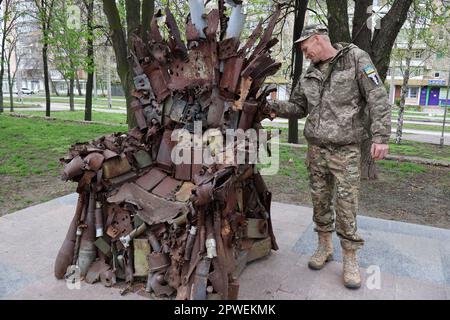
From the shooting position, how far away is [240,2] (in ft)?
10.9

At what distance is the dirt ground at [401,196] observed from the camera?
17.5 feet

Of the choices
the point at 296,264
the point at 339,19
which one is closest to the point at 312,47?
the point at 296,264

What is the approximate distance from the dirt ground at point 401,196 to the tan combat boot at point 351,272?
220 centimetres

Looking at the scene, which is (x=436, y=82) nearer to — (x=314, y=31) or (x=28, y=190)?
(x=28, y=190)

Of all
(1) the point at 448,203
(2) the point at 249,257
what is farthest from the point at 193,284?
(1) the point at 448,203

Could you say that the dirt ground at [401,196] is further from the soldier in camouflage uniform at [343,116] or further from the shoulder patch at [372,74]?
the shoulder patch at [372,74]

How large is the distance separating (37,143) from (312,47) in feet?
28.5

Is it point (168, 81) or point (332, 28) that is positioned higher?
point (332, 28)

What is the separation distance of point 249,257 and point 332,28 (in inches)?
167

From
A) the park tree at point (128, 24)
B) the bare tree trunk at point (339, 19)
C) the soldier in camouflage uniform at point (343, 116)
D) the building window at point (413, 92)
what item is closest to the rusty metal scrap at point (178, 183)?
the soldier in camouflage uniform at point (343, 116)

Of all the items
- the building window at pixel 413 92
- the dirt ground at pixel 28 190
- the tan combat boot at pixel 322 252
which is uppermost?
the building window at pixel 413 92

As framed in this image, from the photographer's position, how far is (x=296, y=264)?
3.56 meters

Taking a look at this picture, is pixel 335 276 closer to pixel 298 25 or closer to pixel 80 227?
pixel 80 227
